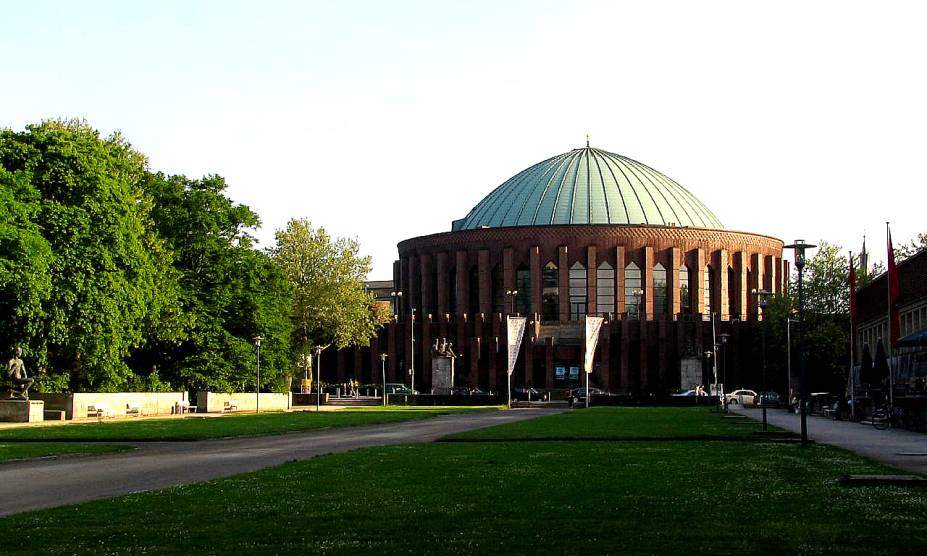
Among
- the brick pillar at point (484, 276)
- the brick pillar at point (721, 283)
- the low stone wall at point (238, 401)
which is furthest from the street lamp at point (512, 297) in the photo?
the low stone wall at point (238, 401)

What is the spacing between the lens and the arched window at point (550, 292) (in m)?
130

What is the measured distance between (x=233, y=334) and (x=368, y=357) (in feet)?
191

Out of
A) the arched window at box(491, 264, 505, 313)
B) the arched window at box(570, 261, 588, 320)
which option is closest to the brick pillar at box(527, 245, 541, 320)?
the arched window at box(570, 261, 588, 320)

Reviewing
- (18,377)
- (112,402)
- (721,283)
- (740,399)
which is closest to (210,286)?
(112,402)

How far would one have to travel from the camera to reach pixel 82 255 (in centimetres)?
5688

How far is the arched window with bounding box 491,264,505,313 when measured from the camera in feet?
439

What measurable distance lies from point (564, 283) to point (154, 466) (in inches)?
4146

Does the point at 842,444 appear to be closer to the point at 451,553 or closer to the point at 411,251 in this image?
the point at 451,553

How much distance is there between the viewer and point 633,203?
141250mm

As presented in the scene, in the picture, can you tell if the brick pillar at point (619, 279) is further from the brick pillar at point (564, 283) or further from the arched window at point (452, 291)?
the arched window at point (452, 291)

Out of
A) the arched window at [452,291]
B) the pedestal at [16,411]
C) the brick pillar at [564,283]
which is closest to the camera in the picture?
the pedestal at [16,411]

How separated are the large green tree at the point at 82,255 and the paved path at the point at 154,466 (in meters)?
19.3

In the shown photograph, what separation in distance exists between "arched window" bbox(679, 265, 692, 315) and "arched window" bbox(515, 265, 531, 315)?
16963mm

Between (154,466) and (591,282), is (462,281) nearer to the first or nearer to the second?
(591,282)
